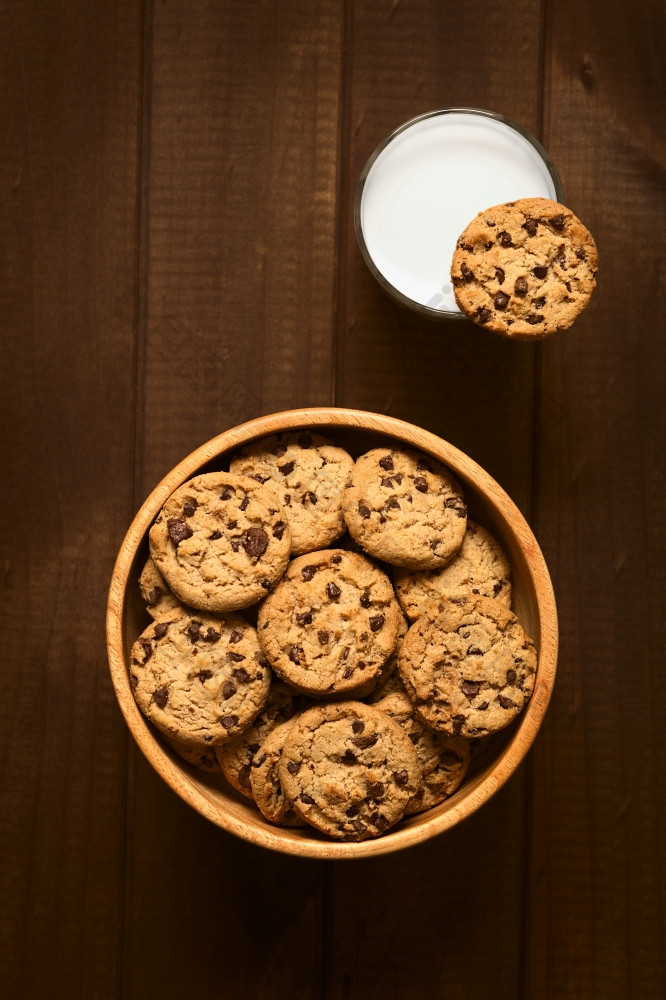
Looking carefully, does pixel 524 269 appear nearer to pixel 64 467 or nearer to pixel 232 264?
pixel 232 264

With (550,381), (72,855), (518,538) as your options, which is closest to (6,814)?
(72,855)

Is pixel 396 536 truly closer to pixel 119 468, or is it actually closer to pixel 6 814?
pixel 119 468

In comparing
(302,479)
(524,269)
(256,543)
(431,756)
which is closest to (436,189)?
(524,269)

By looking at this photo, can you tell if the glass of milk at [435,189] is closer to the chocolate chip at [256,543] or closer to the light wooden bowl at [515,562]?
the light wooden bowl at [515,562]

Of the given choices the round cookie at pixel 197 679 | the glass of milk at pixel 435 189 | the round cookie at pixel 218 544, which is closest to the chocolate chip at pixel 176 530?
the round cookie at pixel 218 544

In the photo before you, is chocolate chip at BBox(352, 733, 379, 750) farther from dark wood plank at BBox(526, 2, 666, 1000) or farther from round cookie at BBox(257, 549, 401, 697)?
dark wood plank at BBox(526, 2, 666, 1000)

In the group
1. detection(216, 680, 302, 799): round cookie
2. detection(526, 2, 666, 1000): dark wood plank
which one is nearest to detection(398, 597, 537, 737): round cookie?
detection(216, 680, 302, 799): round cookie
